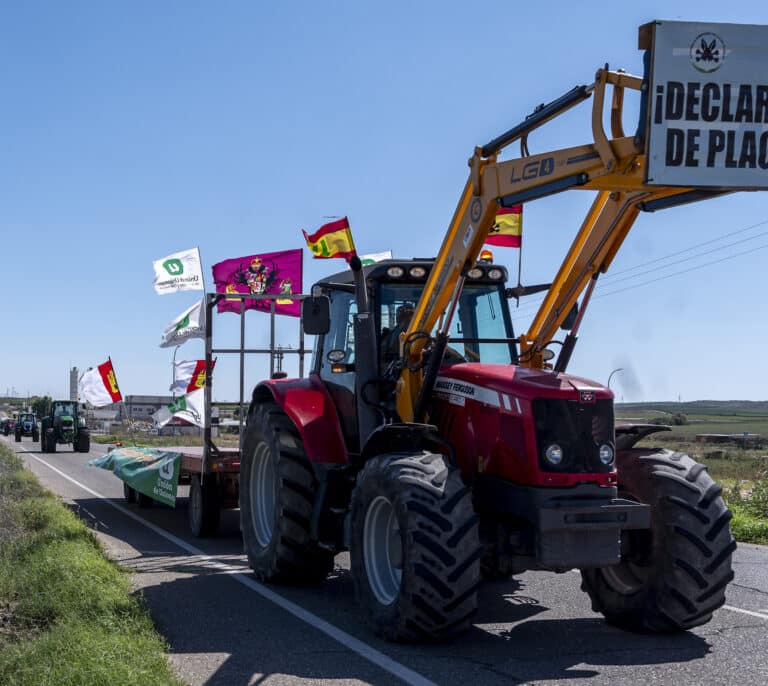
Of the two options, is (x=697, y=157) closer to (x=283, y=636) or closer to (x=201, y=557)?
(x=283, y=636)

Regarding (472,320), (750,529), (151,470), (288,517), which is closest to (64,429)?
(151,470)

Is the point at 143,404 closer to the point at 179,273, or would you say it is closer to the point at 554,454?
the point at 179,273

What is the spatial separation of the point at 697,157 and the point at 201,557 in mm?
7023

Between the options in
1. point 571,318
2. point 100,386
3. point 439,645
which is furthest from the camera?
point 100,386

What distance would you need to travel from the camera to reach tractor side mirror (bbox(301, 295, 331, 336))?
8.45m

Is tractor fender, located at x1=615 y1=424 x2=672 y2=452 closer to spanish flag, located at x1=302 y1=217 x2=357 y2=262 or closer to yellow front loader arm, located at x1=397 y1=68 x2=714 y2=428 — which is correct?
yellow front loader arm, located at x1=397 y1=68 x2=714 y2=428

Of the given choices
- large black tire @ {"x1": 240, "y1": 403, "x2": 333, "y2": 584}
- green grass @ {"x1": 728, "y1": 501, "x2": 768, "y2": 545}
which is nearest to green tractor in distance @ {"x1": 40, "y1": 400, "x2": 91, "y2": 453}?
green grass @ {"x1": 728, "y1": 501, "x2": 768, "y2": 545}

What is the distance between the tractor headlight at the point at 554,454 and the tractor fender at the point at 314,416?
246 cm

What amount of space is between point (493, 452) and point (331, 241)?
815 centimetres

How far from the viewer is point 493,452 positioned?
7.12 m

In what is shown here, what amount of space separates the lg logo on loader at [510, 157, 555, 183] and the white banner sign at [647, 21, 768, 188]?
0.90 m

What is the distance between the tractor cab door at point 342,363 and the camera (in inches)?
348

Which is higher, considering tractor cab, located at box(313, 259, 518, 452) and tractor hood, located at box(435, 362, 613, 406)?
tractor cab, located at box(313, 259, 518, 452)

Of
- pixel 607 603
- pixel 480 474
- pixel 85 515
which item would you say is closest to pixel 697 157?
pixel 480 474
